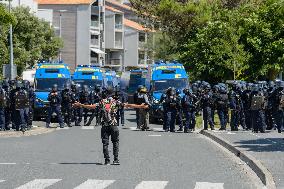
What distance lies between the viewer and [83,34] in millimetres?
102250

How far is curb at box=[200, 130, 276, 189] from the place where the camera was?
572 inches

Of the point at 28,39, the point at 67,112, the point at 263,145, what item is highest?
the point at 28,39

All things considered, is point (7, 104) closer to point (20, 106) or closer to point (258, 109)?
point (20, 106)

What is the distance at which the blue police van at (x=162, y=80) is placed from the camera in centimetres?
3703

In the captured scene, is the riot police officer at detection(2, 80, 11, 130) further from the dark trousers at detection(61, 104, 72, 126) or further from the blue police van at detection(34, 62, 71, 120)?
the blue police van at detection(34, 62, 71, 120)

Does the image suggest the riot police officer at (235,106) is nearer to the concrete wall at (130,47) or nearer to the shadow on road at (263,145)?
the shadow on road at (263,145)

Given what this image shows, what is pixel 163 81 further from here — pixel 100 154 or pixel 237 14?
pixel 237 14

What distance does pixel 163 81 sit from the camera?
3741 cm

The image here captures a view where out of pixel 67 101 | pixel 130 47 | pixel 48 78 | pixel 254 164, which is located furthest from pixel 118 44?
pixel 254 164

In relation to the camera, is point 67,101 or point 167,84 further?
point 167,84

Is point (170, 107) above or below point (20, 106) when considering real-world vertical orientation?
below

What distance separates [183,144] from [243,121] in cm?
819

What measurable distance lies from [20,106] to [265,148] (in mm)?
11093

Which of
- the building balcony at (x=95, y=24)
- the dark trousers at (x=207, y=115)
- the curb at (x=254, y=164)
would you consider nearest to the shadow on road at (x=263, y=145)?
the curb at (x=254, y=164)
